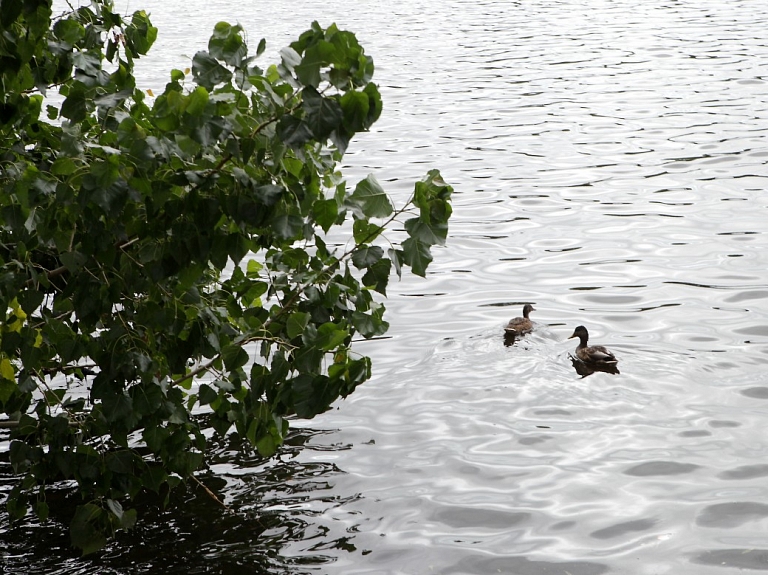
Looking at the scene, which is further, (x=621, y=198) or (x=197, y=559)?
(x=621, y=198)

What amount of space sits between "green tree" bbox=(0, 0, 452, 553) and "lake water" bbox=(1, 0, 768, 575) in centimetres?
143

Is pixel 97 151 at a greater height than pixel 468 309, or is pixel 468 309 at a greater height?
Answer: pixel 97 151

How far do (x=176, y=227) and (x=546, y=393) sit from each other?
584 cm

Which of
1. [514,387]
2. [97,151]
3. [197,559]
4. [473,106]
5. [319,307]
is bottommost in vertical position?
[197,559]

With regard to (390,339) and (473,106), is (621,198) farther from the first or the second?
(473,106)

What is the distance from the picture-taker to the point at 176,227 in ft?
18.7

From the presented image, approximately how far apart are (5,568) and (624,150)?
15.2m

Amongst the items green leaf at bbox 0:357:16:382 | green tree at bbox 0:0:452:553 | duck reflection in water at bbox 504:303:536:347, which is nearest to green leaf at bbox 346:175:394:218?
green tree at bbox 0:0:452:553

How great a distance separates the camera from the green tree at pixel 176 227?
5.52 m

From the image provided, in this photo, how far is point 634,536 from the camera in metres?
8.03

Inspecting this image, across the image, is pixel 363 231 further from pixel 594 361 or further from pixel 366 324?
pixel 594 361

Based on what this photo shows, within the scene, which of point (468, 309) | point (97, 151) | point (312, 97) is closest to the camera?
point (312, 97)

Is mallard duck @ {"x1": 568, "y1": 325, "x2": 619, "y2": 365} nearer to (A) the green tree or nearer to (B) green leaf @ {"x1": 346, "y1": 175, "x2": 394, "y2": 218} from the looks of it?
(A) the green tree

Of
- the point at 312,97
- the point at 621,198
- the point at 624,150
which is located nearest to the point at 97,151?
the point at 312,97
